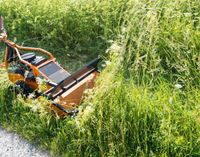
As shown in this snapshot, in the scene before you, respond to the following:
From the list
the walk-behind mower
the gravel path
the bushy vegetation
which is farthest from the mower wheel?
the gravel path

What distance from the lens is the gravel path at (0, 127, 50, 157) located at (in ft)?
12.2

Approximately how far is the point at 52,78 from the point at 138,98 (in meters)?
0.96

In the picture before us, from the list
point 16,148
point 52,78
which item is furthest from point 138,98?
point 16,148

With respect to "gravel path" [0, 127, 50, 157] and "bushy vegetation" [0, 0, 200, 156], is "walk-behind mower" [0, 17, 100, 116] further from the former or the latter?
"gravel path" [0, 127, 50, 157]

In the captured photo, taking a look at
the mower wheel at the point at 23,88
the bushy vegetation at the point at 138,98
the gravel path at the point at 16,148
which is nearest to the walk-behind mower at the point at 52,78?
the mower wheel at the point at 23,88

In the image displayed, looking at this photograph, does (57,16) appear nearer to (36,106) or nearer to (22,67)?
(22,67)

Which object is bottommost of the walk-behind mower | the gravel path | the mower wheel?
the gravel path

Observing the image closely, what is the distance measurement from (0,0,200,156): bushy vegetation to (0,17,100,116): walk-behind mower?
165 millimetres

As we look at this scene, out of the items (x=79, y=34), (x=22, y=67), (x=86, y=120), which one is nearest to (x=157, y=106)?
(x=86, y=120)

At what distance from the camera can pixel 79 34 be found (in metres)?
5.02

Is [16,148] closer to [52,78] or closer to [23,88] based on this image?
[23,88]

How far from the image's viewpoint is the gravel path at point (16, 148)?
3.72 meters

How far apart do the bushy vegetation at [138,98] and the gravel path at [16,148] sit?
0.08 metres

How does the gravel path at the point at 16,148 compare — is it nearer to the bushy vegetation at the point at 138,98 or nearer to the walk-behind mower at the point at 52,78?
the bushy vegetation at the point at 138,98
